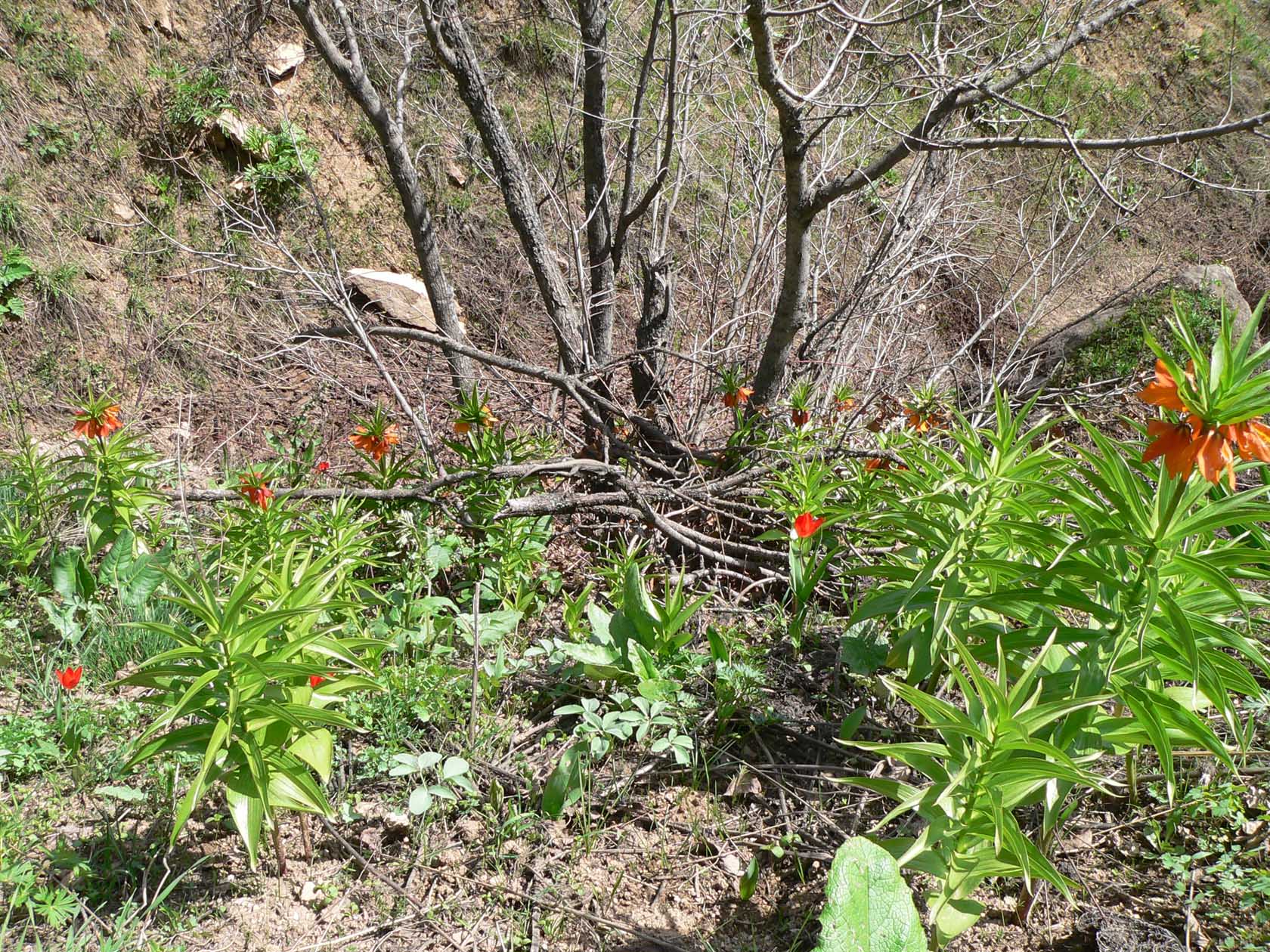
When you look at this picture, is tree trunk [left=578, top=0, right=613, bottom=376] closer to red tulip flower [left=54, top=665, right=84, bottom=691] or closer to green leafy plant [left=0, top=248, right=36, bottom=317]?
red tulip flower [left=54, top=665, right=84, bottom=691]

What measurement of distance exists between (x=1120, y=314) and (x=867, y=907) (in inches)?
257

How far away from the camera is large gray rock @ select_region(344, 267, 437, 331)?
19.1 ft

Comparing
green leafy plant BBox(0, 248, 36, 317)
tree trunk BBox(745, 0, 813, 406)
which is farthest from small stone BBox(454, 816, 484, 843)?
green leafy plant BBox(0, 248, 36, 317)

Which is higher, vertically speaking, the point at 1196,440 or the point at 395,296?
the point at 395,296

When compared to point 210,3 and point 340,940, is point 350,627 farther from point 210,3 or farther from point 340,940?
point 210,3

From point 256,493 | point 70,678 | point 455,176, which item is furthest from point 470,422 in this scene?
point 455,176

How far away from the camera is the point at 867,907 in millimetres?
1524

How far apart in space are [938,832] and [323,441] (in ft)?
13.7

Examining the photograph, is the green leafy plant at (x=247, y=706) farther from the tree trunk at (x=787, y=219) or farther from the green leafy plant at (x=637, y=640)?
the tree trunk at (x=787, y=219)

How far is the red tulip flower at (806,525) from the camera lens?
2.67 m

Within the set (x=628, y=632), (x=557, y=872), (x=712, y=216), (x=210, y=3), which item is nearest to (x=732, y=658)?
(x=628, y=632)

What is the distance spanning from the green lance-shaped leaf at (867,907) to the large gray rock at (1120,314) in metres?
5.47

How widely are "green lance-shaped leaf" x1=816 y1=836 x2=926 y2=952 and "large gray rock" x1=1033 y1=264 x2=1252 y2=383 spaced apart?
5465mm

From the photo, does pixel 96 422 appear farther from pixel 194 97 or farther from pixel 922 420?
pixel 194 97
